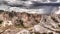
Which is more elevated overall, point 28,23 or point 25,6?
point 25,6

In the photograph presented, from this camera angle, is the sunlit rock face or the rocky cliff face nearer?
Answer: the rocky cliff face

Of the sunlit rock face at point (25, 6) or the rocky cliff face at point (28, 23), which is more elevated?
the sunlit rock face at point (25, 6)

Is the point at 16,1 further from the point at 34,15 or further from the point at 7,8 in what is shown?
the point at 34,15

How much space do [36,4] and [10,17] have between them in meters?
0.27

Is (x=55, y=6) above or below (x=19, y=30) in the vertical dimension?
above

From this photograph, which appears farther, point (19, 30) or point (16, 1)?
point (16, 1)

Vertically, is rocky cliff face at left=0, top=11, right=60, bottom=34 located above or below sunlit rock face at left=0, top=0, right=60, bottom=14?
below

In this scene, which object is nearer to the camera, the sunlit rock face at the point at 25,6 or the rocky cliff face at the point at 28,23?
the rocky cliff face at the point at 28,23

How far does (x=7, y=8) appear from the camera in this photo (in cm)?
126

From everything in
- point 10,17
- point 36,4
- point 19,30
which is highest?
point 36,4

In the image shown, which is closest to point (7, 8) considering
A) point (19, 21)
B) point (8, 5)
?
Answer: point (8, 5)

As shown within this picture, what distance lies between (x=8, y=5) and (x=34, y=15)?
270mm

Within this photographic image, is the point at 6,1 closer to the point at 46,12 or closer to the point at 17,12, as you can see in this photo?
the point at 17,12

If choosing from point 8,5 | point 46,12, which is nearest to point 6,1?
point 8,5
